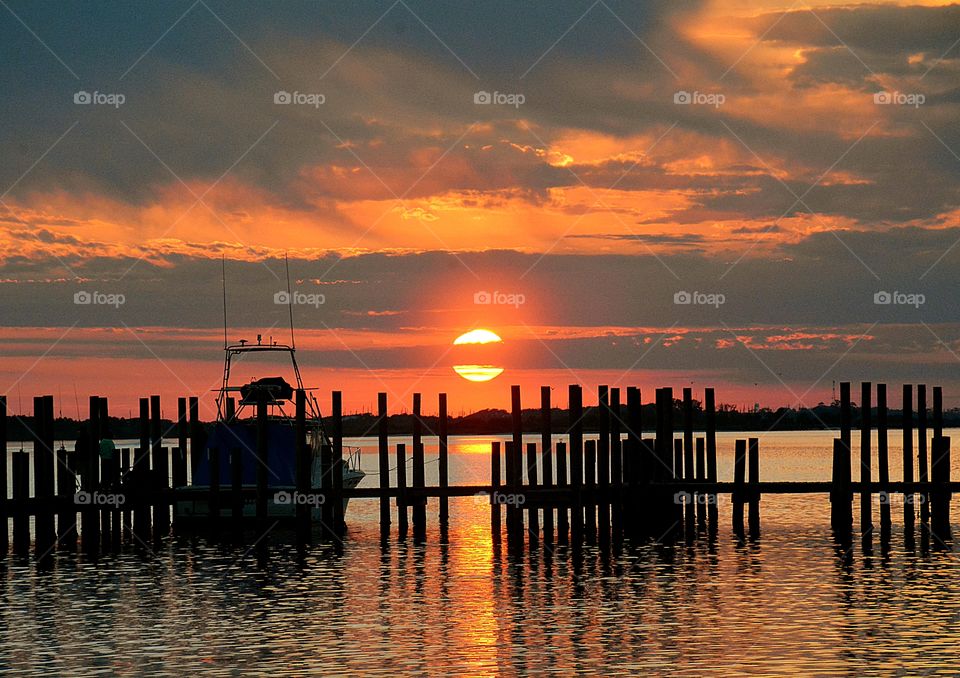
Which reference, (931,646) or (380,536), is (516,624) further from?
(380,536)

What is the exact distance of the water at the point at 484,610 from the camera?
2492 cm

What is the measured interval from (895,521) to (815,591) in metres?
22.8

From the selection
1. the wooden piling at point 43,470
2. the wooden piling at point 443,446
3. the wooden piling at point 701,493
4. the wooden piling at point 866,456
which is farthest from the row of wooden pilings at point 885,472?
the wooden piling at point 43,470

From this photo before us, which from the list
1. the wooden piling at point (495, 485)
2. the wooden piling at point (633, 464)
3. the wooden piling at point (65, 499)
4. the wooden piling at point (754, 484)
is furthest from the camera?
the wooden piling at point (633, 464)

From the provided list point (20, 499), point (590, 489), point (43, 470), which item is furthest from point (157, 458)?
point (590, 489)

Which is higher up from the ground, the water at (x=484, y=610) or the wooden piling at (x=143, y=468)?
the wooden piling at (x=143, y=468)

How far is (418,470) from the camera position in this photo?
4569 centimetres

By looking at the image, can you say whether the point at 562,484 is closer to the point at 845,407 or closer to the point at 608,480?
the point at 608,480

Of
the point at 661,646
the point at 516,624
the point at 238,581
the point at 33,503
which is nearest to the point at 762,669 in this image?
the point at 661,646

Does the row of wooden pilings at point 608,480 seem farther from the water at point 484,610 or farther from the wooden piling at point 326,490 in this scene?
the wooden piling at point 326,490

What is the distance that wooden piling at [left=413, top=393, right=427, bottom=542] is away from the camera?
143 feet

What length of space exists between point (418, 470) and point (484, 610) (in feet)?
48.3

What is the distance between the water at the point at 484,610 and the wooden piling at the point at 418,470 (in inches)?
81.1

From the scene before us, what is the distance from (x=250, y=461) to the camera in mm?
46125
